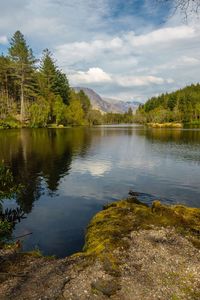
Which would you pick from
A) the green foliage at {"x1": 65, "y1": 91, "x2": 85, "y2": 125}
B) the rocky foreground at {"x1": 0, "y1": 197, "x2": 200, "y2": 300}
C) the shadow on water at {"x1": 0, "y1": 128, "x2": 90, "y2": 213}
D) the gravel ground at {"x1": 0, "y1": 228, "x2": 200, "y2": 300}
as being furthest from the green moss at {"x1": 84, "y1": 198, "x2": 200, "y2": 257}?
the green foliage at {"x1": 65, "y1": 91, "x2": 85, "y2": 125}

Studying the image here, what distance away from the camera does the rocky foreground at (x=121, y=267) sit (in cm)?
805

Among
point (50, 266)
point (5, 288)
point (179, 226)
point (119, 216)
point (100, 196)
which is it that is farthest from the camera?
point (100, 196)

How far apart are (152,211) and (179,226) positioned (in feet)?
7.71

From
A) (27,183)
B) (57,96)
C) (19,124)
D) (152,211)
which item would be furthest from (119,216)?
(57,96)

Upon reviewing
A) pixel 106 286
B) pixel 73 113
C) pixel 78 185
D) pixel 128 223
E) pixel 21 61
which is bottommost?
pixel 78 185

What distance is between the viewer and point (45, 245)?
13.3 meters

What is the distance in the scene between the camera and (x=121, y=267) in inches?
369

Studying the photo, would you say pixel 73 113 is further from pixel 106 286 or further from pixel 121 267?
pixel 106 286

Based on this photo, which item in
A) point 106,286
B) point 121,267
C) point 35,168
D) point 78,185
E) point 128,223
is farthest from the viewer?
point 35,168

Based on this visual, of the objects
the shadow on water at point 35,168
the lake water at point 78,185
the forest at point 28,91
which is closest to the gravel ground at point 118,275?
the lake water at point 78,185

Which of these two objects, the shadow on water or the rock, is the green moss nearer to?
the rock

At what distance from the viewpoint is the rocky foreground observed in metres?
8.05

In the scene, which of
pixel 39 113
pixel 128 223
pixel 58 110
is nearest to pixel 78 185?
pixel 128 223

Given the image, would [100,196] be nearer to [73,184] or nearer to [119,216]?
[73,184]
